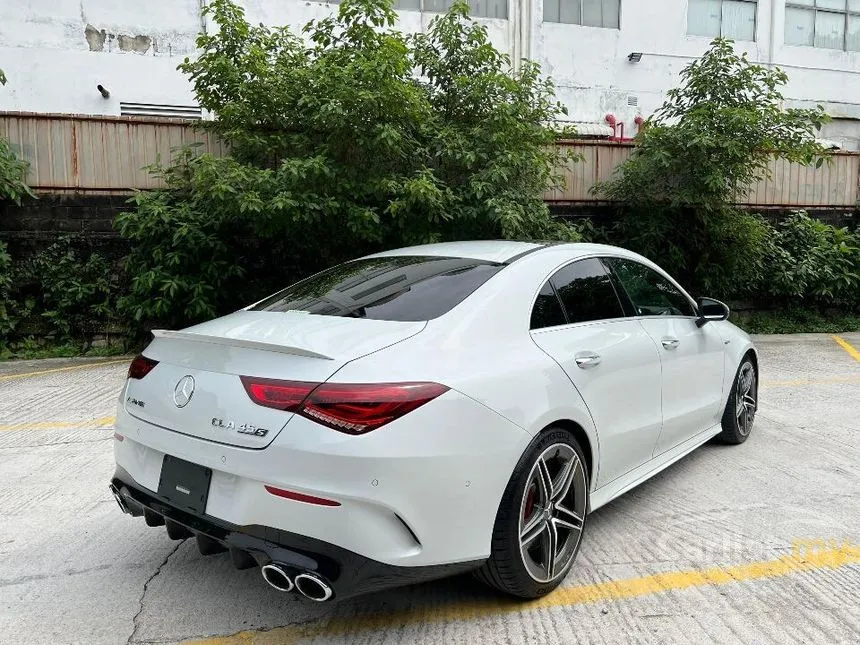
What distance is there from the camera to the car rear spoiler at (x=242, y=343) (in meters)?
2.46

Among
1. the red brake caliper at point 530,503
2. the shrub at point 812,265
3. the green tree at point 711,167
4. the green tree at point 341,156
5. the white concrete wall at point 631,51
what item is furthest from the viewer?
the white concrete wall at point 631,51

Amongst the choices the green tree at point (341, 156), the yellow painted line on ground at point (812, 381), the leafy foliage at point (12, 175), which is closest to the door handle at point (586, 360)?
the green tree at point (341, 156)

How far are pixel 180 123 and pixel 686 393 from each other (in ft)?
25.9

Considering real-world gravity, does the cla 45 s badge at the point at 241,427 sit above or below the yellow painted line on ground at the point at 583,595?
above

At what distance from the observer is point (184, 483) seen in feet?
8.26

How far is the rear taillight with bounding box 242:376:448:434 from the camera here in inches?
89.4

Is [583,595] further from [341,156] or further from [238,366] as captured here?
[341,156]

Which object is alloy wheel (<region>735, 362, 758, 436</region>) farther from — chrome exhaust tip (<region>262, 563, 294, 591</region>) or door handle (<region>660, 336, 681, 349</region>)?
chrome exhaust tip (<region>262, 563, 294, 591</region>)

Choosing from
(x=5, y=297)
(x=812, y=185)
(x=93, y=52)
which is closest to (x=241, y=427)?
(x=5, y=297)

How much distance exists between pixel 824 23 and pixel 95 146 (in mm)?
17834

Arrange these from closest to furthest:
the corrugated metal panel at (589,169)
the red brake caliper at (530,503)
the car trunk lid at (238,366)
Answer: the car trunk lid at (238,366) → the red brake caliper at (530,503) → the corrugated metal panel at (589,169)

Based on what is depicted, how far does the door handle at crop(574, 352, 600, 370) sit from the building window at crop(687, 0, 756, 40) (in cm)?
1587

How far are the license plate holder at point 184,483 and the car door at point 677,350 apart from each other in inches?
96.6

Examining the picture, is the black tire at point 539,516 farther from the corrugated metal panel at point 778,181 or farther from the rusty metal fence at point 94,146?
the corrugated metal panel at point 778,181
